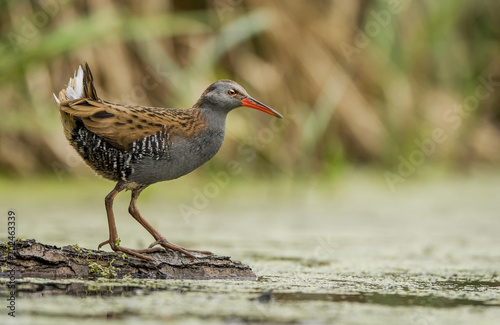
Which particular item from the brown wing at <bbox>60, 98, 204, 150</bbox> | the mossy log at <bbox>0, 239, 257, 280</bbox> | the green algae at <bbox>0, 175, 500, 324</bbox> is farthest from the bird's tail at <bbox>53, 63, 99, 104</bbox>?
the green algae at <bbox>0, 175, 500, 324</bbox>

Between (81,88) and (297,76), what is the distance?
4.89 metres

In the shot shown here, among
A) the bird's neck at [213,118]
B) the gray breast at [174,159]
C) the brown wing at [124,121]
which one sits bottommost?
the gray breast at [174,159]

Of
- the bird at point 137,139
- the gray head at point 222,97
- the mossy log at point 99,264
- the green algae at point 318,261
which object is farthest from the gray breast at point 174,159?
the green algae at point 318,261

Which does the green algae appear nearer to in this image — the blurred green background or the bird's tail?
the blurred green background

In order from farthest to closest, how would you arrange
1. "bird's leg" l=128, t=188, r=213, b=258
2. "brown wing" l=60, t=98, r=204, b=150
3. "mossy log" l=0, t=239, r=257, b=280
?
"bird's leg" l=128, t=188, r=213, b=258 → "brown wing" l=60, t=98, r=204, b=150 → "mossy log" l=0, t=239, r=257, b=280

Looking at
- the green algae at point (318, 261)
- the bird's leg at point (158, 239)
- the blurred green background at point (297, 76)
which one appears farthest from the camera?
the blurred green background at point (297, 76)

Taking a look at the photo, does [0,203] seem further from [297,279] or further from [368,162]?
[368,162]

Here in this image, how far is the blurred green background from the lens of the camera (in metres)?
7.54

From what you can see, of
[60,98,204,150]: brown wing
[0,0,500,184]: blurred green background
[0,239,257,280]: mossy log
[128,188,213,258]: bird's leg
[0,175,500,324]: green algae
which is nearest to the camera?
[0,175,500,324]: green algae

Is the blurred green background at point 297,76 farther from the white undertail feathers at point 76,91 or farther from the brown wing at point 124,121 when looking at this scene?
the brown wing at point 124,121

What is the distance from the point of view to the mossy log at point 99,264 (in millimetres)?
3510

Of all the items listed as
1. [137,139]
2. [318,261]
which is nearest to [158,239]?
[137,139]

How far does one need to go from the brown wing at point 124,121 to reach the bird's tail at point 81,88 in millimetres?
107

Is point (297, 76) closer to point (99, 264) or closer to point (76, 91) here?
point (76, 91)
